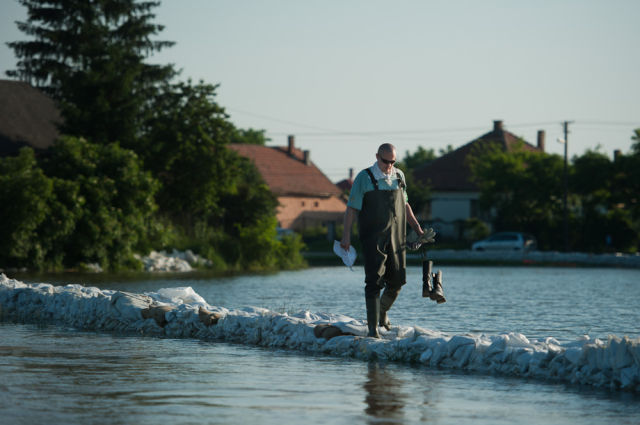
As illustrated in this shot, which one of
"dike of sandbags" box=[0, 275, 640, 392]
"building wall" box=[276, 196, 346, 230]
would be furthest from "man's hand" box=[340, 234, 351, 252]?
"building wall" box=[276, 196, 346, 230]

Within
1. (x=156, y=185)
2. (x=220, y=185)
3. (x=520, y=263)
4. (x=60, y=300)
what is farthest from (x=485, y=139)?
(x=60, y=300)

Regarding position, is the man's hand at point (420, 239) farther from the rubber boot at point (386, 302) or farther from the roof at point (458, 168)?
the roof at point (458, 168)

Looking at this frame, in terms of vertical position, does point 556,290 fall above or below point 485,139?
below

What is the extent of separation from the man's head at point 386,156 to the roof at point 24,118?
34910 millimetres

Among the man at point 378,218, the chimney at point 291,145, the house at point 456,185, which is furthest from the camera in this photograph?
the chimney at point 291,145

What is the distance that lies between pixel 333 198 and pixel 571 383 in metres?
78.4

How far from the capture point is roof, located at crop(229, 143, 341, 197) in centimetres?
8175

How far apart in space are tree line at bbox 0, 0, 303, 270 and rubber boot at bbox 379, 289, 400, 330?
21.1 meters

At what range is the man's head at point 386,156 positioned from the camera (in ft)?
33.7

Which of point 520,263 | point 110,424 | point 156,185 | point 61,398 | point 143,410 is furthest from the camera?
point 520,263

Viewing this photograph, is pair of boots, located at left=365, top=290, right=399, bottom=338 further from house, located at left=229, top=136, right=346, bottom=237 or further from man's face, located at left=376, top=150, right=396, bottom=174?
house, located at left=229, top=136, right=346, bottom=237

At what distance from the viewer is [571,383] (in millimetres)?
8555

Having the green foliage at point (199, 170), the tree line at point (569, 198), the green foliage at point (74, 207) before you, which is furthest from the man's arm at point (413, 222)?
the tree line at point (569, 198)

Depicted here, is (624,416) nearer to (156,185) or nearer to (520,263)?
(156,185)
